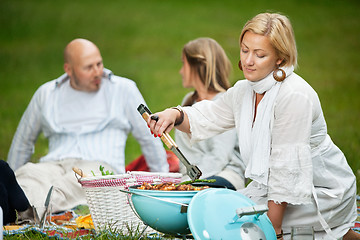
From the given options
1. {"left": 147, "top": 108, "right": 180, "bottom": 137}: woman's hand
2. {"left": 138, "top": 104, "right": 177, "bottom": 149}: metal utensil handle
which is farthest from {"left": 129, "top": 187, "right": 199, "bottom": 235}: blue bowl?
{"left": 147, "top": 108, "right": 180, "bottom": 137}: woman's hand

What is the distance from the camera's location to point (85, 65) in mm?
5621

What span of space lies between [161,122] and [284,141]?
0.73 metres

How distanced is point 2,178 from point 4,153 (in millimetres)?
3415

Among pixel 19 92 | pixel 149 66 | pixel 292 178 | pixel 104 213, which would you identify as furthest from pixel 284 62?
pixel 149 66

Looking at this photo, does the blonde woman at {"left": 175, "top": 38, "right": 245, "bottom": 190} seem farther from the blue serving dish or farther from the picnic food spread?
the blue serving dish

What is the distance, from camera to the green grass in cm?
1296

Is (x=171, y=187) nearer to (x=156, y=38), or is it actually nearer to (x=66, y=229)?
(x=66, y=229)

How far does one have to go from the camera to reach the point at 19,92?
41.0 feet

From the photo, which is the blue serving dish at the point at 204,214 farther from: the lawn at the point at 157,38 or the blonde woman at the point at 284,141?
the lawn at the point at 157,38

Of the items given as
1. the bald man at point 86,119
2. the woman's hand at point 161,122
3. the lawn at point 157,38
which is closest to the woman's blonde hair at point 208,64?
the bald man at point 86,119

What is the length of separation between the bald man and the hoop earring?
92.5 inches

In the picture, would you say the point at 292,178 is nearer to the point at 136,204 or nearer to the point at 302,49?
the point at 136,204

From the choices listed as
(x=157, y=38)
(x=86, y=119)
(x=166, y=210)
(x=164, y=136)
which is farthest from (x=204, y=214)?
(x=157, y=38)

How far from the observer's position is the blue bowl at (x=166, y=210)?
10.5 ft
